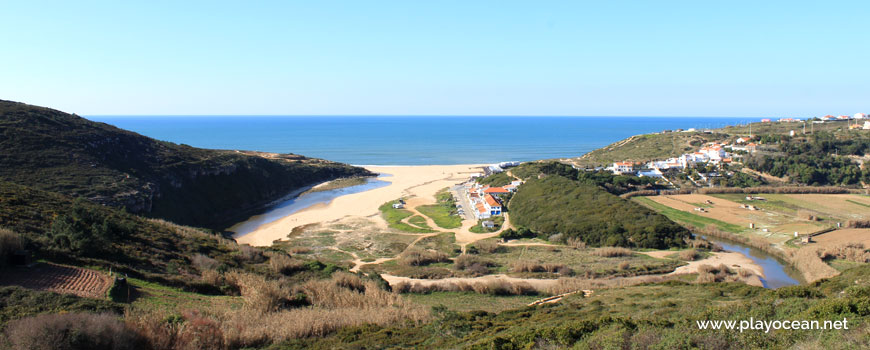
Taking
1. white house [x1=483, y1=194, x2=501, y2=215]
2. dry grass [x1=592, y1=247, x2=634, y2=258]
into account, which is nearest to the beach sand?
white house [x1=483, y1=194, x2=501, y2=215]

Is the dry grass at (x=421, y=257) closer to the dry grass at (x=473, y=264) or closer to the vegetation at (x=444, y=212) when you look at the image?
the dry grass at (x=473, y=264)

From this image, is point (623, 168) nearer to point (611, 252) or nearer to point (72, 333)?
point (611, 252)

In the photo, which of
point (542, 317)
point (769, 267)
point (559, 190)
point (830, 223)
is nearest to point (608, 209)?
point (559, 190)

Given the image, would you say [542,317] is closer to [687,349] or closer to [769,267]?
[687,349]

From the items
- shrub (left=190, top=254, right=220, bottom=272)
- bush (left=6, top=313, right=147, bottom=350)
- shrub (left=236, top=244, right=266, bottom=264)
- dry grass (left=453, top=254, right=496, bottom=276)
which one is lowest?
dry grass (left=453, top=254, right=496, bottom=276)

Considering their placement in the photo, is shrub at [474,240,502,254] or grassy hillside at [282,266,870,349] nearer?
grassy hillside at [282,266,870,349]

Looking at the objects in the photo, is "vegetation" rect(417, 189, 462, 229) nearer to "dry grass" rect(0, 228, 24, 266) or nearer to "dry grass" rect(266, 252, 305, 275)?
"dry grass" rect(266, 252, 305, 275)

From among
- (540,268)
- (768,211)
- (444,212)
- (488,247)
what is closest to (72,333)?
(540,268)
